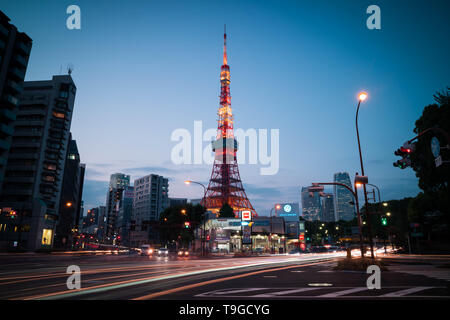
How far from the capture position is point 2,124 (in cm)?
5281

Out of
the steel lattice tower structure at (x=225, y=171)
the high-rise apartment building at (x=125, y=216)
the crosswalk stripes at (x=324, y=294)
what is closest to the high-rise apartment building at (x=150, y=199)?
the high-rise apartment building at (x=125, y=216)

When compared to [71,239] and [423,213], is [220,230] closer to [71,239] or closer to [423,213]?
[423,213]

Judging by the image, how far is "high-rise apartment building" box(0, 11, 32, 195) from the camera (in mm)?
53312

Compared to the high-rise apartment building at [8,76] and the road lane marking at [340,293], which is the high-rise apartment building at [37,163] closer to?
the high-rise apartment building at [8,76]

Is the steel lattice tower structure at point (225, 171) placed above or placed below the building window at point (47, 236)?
above

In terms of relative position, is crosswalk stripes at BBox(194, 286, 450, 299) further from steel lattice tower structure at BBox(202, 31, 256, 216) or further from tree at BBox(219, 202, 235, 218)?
steel lattice tower structure at BBox(202, 31, 256, 216)

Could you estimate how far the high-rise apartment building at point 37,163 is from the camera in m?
63.6

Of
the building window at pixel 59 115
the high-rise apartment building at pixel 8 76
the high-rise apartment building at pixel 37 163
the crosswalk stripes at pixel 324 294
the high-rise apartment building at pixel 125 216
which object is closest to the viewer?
the crosswalk stripes at pixel 324 294

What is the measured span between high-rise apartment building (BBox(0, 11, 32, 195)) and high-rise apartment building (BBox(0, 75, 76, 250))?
12.9 m

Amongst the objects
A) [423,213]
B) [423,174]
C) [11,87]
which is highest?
[11,87]

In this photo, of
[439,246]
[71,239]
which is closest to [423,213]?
[439,246]

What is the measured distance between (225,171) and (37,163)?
5867 centimetres
